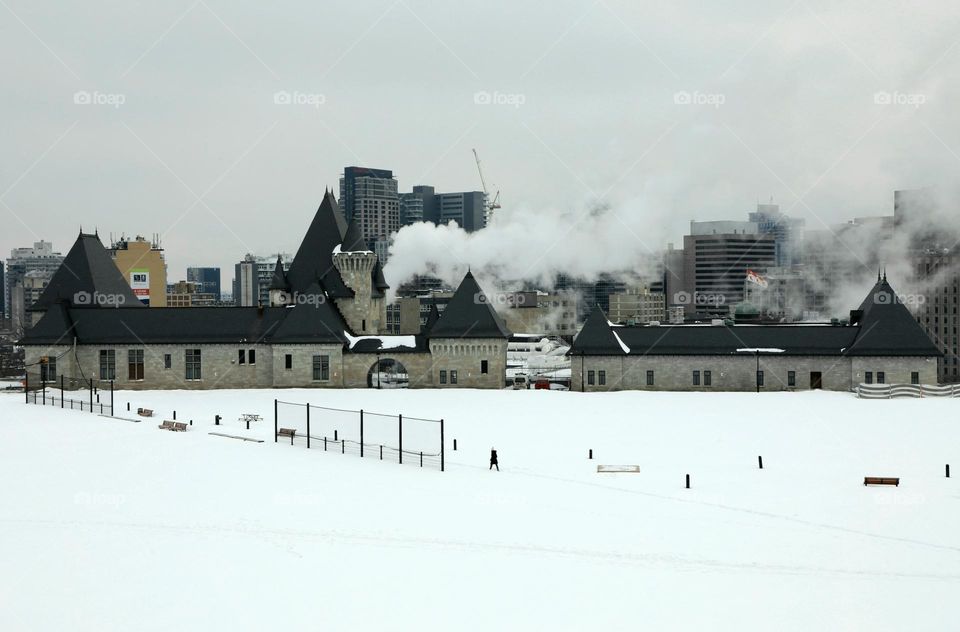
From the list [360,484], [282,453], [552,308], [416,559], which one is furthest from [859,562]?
[552,308]

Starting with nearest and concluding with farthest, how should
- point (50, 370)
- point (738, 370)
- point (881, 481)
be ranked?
point (881, 481)
point (738, 370)
point (50, 370)

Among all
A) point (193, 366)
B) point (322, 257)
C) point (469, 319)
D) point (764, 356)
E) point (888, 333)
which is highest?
point (322, 257)

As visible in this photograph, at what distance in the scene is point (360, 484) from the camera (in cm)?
3419

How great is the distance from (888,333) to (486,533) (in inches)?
1910

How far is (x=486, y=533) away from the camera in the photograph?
27844 mm

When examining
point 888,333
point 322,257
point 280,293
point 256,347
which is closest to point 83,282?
point 280,293

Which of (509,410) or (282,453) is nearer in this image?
(282,453)

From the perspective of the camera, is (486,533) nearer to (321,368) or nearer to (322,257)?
(321,368)

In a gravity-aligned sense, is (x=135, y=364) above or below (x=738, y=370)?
above

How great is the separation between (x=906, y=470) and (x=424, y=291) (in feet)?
401

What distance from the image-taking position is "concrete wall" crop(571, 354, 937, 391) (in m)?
65.8

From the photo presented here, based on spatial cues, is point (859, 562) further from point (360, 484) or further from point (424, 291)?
point (424, 291)

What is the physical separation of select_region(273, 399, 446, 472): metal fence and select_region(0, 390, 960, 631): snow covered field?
923mm

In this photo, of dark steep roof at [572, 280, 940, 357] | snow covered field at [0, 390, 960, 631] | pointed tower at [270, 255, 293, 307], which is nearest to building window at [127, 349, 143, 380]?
pointed tower at [270, 255, 293, 307]
